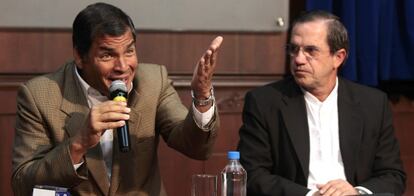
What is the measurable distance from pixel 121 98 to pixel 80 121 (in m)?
0.38

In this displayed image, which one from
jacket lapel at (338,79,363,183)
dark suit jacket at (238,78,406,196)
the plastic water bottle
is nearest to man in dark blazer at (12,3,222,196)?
the plastic water bottle

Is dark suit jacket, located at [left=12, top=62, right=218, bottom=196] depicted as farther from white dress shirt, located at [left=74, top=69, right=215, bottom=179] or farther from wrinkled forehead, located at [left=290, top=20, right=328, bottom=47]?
wrinkled forehead, located at [left=290, top=20, right=328, bottom=47]

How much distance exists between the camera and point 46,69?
3848mm

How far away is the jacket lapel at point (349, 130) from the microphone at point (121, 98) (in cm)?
110

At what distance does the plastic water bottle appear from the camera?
108 inches

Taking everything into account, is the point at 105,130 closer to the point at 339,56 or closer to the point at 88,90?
the point at 88,90

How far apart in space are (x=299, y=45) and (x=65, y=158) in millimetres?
1164

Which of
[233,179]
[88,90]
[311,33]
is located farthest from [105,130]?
[311,33]

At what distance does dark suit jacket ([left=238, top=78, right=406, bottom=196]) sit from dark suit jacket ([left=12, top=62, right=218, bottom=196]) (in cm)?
42

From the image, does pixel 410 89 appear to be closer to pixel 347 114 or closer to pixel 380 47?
pixel 380 47

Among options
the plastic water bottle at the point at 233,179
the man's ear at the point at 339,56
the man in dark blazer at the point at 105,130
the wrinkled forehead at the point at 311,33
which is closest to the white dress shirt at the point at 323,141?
the man's ear at the point at 339,56

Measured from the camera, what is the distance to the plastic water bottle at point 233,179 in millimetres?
2746

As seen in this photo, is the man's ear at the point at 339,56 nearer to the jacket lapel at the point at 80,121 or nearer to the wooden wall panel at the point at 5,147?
the jacket lapel at the point at 80,121

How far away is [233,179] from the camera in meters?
2.91
